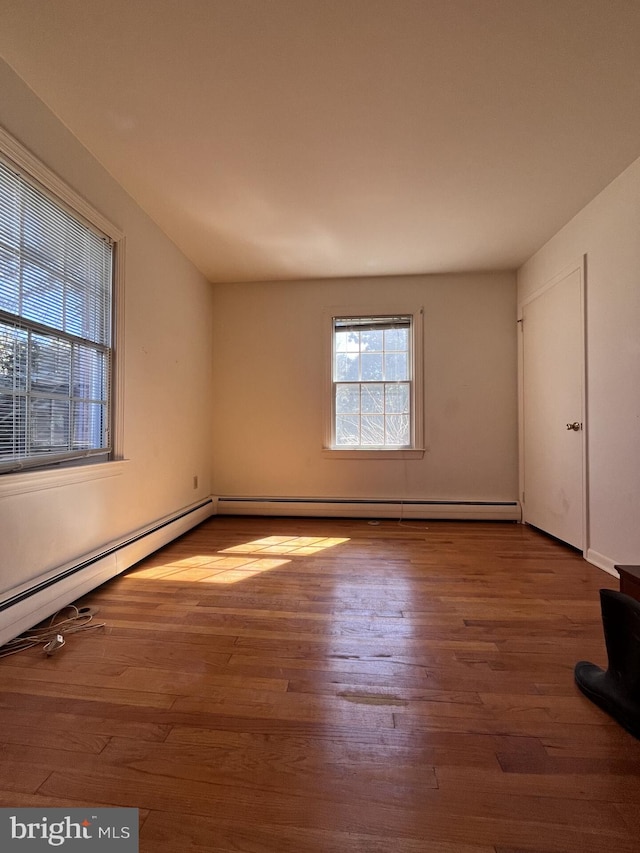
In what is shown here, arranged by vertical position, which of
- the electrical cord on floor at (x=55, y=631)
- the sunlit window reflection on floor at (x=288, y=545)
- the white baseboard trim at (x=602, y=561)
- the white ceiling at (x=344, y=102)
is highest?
the white ceiling at (x=344, y=102)

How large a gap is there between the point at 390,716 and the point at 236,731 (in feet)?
1.77

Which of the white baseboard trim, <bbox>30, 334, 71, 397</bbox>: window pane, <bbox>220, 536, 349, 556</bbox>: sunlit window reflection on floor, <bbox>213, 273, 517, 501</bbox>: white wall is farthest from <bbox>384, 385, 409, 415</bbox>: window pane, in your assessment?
<bbox>30, 334, 71, 397</bbox>: window pane

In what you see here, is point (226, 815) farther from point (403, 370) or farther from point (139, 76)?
point (403, 370)

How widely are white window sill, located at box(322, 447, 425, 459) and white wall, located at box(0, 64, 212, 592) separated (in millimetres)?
1595

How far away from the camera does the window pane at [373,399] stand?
4.22 meters

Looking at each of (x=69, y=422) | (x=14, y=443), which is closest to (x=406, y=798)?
(x=14, y=443)

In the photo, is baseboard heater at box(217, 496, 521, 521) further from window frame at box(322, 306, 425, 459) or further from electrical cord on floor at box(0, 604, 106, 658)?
electrical cord on floor at box(0, 604, 106, 658)

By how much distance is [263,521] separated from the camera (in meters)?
4.11

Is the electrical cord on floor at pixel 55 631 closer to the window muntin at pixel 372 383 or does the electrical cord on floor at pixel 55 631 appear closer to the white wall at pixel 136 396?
the white wall at pixel 136 396

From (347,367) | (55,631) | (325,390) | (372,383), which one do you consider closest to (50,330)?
(55,631)

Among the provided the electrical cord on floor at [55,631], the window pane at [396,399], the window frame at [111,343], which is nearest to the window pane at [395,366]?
Answer: the window pane at [396,399]

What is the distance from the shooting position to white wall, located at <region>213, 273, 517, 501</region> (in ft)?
13.2

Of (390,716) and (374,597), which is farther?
(374,597)

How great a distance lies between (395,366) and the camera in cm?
421
